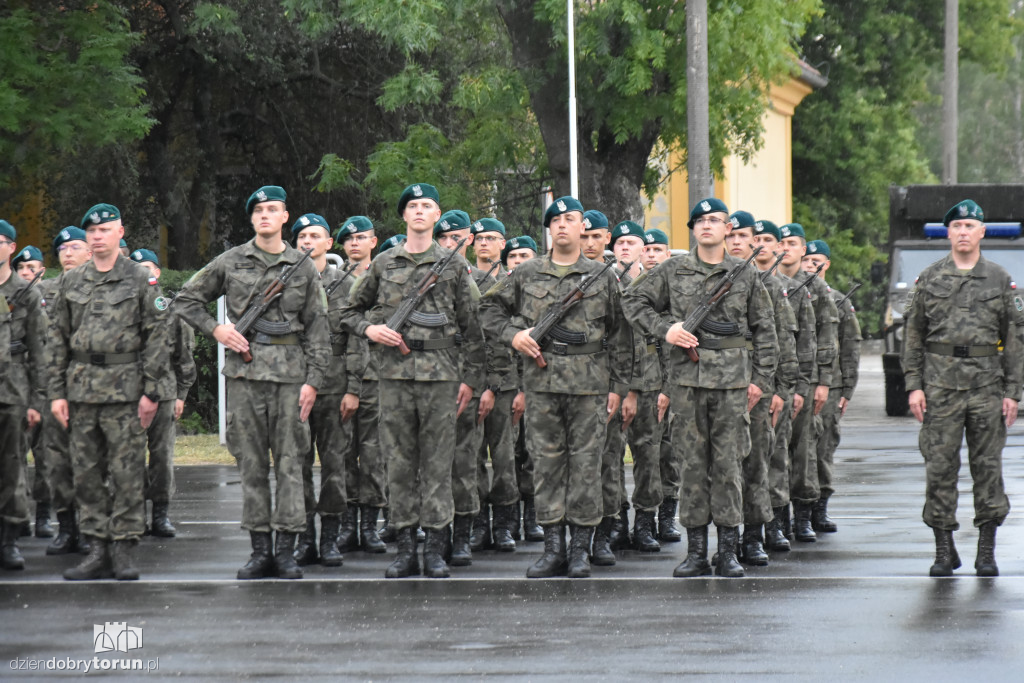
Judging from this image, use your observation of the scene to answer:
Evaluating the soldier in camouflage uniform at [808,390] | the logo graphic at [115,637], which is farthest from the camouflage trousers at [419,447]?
the soldier in camouflage uniform at [808,390]

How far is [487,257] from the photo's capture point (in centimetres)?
1136

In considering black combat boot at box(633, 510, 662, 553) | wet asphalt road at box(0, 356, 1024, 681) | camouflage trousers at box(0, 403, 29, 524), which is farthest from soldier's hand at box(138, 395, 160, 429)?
black combat boot at box(633, 510, 662, 553)

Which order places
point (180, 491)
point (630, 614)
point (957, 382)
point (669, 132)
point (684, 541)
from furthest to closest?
point (669, 132) → point (180, 491) → point (684, 541) → point (957, 382) → point (630, 614)

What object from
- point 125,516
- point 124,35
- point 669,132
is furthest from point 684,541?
point 124,35

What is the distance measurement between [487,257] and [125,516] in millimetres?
3342

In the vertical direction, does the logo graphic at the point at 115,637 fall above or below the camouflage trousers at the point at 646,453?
below

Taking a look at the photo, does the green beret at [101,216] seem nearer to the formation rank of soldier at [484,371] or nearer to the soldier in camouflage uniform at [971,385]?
the formation rank of soldier at [484,371]

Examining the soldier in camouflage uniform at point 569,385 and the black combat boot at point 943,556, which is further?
the soldier in camouflage uniform at point 569,385

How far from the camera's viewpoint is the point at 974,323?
361 inches

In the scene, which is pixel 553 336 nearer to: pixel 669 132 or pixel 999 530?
pixel 999 530

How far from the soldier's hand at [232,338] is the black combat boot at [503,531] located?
2309 mm

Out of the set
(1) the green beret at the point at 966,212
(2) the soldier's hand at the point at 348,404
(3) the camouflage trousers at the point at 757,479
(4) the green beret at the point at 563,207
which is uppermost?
(4) the green beret at the point at 563,207

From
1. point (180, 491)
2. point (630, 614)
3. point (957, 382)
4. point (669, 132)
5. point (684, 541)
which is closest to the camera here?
point (630, 614)

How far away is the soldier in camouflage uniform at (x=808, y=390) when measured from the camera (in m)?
10.8
